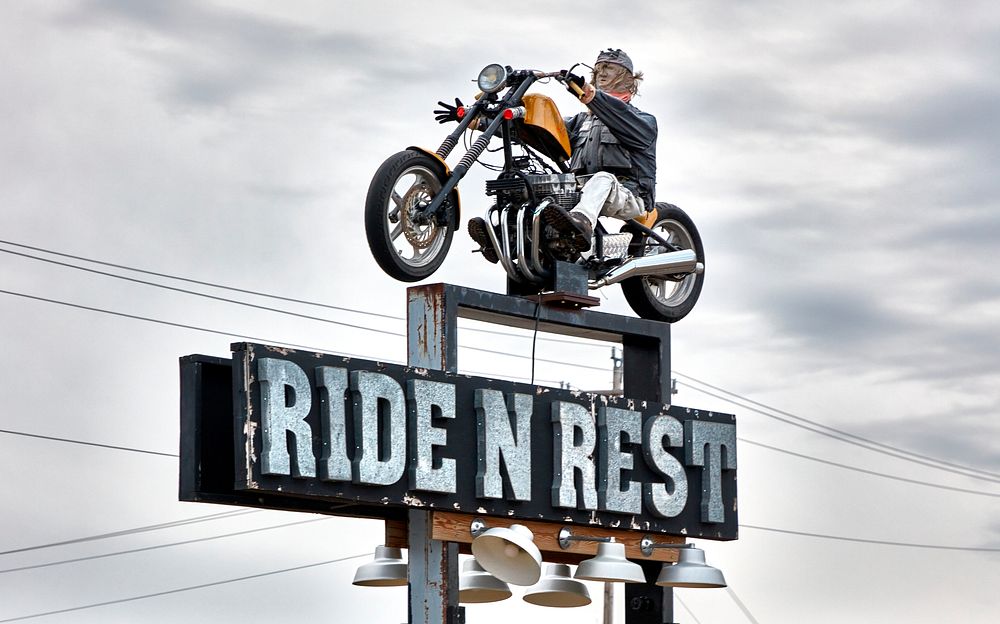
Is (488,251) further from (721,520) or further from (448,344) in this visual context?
(721,520)

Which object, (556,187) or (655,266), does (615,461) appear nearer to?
(655,266)

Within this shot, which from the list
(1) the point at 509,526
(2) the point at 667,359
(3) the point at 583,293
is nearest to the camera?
(1) the point at 509,526

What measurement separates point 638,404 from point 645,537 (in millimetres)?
1157

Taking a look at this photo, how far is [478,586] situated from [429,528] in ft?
6.86

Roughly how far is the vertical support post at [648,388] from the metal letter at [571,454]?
1.40 meters

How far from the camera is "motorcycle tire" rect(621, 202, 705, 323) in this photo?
16.9 m

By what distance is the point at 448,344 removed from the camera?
583 inches

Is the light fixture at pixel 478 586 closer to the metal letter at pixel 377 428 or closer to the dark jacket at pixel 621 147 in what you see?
the metal letter at pixel 377 428

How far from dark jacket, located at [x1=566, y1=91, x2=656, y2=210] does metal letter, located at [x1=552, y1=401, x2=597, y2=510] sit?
2.25m

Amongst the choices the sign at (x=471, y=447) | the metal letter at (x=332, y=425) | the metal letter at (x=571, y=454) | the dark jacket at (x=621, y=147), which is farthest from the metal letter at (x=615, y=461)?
the metal letter at (x=332, y=425)

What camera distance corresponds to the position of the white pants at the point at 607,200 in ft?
51.8

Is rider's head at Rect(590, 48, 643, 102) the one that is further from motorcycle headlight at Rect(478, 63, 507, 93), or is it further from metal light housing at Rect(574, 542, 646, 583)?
metal light housing at Rect(574, 542, 646, 583)

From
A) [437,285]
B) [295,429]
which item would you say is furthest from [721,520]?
[295,429]

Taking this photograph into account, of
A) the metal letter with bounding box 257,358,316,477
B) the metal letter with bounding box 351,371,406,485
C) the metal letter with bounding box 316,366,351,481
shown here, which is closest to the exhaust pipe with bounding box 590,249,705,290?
the metal letter with bounding box 351,371,406,485
